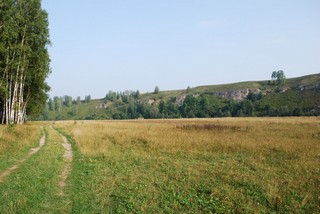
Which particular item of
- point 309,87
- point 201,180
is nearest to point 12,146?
point 201,180

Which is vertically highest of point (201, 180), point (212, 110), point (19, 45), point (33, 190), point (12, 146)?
point (19, 45)

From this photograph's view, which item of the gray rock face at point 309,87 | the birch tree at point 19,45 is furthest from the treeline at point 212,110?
the birch tree at point 19,45

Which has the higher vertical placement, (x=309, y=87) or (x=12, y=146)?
(x=309, y=87)

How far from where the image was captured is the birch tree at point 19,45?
2583 centimetres

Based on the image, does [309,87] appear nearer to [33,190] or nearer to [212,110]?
[212,110]

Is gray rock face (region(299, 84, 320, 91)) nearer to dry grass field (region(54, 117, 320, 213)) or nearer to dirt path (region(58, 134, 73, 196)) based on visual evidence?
dry grass field (region(54, 117, 320, 213))

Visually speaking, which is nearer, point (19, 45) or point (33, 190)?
point (33, 190)

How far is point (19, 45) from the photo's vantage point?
89.9 ft

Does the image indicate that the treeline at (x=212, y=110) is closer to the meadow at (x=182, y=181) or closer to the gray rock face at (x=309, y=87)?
the gray rock face at (x=309, y=87)

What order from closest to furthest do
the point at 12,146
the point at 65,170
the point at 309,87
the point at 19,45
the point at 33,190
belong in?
1. the point at 33,190
2. the point at 65,170
3. the point at 12,146
4. the point at 19,45
5. the point at 309,87

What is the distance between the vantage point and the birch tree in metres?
25.8

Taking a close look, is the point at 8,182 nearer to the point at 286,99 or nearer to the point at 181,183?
the point at 181,183

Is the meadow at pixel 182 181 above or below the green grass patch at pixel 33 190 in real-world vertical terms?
below

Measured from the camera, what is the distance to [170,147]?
58.1 ft
